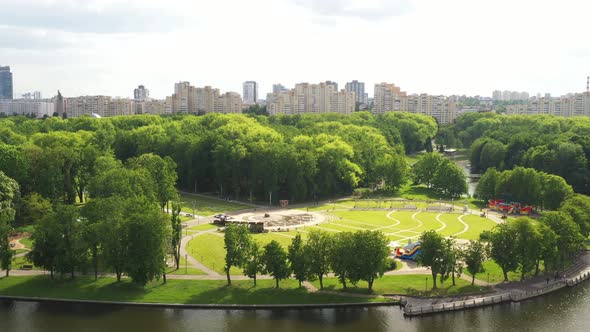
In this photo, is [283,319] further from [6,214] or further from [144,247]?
[6,214]

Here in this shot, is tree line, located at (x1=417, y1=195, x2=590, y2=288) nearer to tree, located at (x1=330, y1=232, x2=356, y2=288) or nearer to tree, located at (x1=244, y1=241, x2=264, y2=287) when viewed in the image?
tree, located at (x1=330, y1=232, x2=356, y2=288)

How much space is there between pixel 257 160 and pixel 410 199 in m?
21.7

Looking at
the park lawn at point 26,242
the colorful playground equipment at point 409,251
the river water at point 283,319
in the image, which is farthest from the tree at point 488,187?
the park lawn at point 26,242

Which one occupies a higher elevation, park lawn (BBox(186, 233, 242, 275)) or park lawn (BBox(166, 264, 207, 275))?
park lawn (BBox(186, 233, 242, 275))

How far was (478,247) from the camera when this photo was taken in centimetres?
4272

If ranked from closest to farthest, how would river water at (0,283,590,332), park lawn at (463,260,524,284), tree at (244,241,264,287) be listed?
river water at (0,283,590,332) < tree at (244,241,264,287) < park lawn at (463,260,524,284)

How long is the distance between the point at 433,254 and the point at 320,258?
26.8 ft

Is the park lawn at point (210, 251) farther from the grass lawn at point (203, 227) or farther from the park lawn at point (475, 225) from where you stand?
the park lawn at point (475, 225)

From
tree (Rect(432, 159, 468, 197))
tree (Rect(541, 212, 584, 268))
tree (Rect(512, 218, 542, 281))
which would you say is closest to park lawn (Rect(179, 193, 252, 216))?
tree (Rect(432, 159, 468, 197))

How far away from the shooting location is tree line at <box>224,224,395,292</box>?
40463 millimetres

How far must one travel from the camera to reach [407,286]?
42.5 metres

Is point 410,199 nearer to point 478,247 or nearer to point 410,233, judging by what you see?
point 410,233

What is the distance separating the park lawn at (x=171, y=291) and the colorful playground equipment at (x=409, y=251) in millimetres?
9776

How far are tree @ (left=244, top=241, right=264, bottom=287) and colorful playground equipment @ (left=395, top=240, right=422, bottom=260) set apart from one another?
13.2 metres
